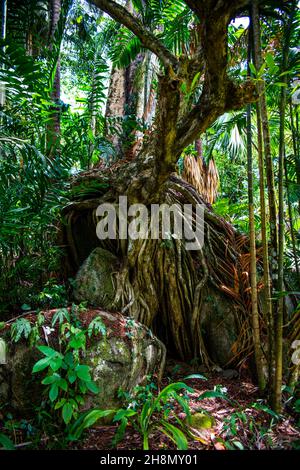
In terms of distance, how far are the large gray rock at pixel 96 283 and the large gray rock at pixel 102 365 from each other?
0.67ft

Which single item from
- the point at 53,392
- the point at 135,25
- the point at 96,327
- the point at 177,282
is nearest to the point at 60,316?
the point at 96,327

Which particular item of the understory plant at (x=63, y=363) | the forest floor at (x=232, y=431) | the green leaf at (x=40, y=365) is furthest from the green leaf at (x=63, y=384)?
the forest floor at (x=232, y=431)

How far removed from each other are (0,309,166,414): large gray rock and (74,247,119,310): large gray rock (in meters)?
0.20

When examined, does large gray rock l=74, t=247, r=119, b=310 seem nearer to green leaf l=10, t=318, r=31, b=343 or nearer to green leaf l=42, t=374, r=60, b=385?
green leaf l=10, t=318, r=31, b=343

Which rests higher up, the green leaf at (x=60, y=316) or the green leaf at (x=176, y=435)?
the green leaf at (x=60, y=316)

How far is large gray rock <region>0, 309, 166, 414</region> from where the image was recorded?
175 centimetres

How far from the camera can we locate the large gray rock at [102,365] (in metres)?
1.75

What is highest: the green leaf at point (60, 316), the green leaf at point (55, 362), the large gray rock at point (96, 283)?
the large gray rock at point (96, 283)

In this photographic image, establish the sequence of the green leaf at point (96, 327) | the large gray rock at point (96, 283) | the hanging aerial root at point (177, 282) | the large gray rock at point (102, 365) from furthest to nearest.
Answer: the hanging aerial root at point (177, 282)
the large gray rock at point (96, 283)
the green leaf at point (96, 327)
the large gray rock at point (102, 365)

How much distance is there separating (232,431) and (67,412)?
0.84 m

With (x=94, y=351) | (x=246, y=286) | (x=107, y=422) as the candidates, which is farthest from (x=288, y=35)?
(x=107, y=422)

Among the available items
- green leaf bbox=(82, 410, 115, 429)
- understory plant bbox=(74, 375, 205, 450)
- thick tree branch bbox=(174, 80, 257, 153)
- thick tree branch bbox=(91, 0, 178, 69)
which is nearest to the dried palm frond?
thick tree branch bbox=(91, 0, 178, 69)

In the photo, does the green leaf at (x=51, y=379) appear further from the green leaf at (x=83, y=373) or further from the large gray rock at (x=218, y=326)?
the large gray rock at (x=218, y=326)
